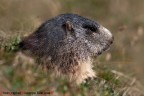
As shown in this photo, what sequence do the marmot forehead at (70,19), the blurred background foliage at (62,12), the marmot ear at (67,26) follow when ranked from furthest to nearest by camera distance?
the marmot forehead at (70,19)
the marmot ear at (67,26)
the blurred background foliage at (62,12)

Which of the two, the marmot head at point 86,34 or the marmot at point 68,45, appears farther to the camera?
the marmot head at point 86,34

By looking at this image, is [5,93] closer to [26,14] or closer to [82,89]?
[82,89]

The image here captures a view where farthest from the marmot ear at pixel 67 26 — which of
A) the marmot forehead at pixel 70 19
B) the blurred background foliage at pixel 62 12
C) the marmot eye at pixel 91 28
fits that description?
the blurred background foliage at pixel 62 12

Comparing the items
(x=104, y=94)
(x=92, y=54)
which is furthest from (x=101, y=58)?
(x=104, y=94)

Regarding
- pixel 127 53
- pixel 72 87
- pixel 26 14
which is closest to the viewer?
pixel 72 87

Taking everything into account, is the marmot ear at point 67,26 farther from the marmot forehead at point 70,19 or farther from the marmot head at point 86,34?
the marmot forehead at point 70,19

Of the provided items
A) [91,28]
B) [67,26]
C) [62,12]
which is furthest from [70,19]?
[62,12]

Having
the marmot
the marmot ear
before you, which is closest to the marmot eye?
the marmot
